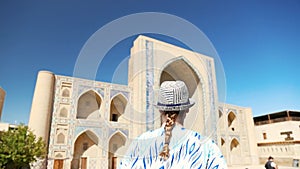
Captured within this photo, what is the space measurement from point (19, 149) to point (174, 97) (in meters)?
7.99

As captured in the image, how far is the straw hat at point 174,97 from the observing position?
85cm

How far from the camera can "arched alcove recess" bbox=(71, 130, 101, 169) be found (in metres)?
9.73

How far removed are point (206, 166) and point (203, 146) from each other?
7 cm

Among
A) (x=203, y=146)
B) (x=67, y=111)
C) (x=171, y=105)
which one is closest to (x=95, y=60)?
(x=171, y=105)

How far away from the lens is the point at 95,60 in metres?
1.14

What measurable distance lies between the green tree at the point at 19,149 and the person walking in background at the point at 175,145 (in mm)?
7750

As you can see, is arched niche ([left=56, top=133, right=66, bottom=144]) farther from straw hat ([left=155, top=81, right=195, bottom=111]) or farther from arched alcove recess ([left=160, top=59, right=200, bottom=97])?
straw hat ([left=155, top=81, right=195, bottom=111])

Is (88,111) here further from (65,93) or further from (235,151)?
(235,151)

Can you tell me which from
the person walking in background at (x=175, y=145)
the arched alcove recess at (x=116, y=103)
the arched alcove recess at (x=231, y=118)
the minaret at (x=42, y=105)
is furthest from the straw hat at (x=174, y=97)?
the arched alcove recess at (x=231, y=118)

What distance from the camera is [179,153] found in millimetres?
835

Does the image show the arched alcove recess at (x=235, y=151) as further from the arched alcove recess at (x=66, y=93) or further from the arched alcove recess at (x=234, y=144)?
the arched alcove recess at (x=66, y=93)

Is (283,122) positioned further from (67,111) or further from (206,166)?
(206,166)

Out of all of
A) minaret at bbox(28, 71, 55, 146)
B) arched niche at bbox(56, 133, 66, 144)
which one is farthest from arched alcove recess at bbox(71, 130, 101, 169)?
minaret at bbox(28, 71, 55, 146)

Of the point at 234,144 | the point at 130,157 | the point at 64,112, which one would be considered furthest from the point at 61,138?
the point at 234,144
